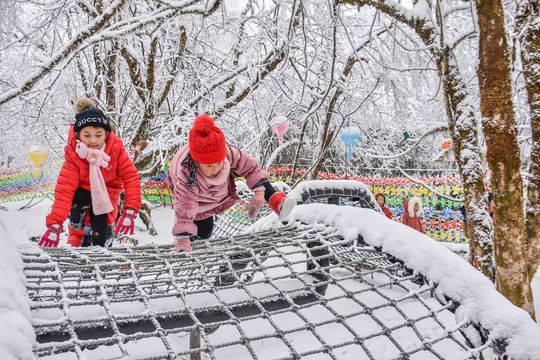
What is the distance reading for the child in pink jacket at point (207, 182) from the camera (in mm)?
2551

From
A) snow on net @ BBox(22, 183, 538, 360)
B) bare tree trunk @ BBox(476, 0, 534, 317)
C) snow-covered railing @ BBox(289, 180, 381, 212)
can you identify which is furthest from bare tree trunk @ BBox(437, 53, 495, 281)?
snow on net @ BBox(22, 183, 538, 360)

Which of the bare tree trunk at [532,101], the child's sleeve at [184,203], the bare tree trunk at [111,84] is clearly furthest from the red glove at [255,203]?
the bare tree trunk at [111,84]

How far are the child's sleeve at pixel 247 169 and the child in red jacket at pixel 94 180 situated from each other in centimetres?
70

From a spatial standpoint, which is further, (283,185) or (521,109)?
(521,109)

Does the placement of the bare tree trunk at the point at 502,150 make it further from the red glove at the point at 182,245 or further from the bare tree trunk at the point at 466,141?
the red glove at the point at 182,245

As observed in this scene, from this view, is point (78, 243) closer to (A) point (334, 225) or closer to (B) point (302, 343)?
(B) point (302, 343)

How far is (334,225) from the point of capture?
2062 millimetres

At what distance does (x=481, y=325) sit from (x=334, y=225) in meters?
0.80

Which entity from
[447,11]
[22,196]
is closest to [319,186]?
[447,11]

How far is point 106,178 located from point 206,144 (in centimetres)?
108

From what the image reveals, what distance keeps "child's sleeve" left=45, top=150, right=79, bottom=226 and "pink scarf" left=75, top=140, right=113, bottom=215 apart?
0.36 feet

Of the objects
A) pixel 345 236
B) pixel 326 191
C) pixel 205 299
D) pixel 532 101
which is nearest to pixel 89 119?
pixel 326 191

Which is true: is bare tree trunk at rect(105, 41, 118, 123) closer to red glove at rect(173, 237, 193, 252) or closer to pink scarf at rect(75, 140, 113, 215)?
pink scarf at rect(75, 140, 113, 215)

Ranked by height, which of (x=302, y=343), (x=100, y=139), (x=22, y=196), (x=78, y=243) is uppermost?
(x=100, y=139)
